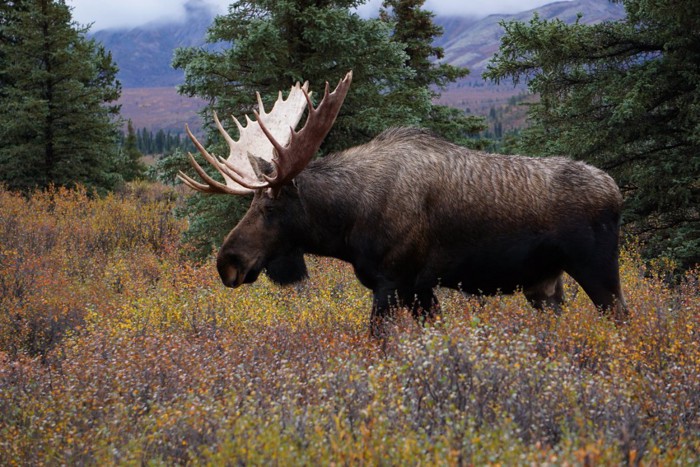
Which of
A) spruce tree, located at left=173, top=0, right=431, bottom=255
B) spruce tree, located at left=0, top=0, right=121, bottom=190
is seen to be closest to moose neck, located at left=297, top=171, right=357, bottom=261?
spruce tree, located at left=173, top=0, right=431, bottom=255

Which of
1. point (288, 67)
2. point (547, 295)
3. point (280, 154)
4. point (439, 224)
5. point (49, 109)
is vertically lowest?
point (547, 295)

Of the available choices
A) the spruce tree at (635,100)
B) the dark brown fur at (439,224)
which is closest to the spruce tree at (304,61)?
the spruce tree at (635,100)

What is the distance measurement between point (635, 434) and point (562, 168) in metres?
2.55

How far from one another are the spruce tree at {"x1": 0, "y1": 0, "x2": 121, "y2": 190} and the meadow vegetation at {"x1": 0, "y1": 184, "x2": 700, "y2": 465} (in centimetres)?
990

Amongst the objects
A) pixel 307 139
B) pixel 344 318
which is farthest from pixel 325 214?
pixel 344 318

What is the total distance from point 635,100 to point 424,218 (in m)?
4.09

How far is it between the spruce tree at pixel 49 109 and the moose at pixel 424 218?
1213 cm

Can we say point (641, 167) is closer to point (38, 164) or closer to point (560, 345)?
point (560, 345)

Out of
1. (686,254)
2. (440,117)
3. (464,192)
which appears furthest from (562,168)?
(440,117)

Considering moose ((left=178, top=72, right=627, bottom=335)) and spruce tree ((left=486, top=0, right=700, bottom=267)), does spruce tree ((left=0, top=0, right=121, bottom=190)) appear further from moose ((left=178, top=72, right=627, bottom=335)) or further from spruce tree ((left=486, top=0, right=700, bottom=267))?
moose ((left=178, top=72, right=627, bottom=335))

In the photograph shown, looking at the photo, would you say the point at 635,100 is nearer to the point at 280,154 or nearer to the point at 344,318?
the point at 344,318

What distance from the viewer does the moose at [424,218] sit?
4992 mm

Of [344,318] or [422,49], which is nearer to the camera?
[344,318]

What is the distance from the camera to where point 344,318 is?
5918 millimetres
